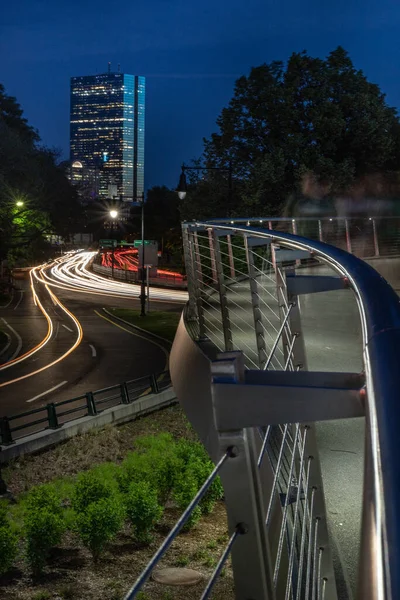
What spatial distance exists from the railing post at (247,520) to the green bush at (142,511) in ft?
20.9

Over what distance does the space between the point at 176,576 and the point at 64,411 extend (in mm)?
7682

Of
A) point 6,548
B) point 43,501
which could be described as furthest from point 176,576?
point 43,501

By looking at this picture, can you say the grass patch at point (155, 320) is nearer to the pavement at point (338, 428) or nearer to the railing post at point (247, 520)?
the pavement at point (338, 428)

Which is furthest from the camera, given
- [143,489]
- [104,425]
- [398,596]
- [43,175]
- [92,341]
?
[43,175]

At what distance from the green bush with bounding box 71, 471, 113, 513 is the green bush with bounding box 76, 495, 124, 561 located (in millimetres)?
394

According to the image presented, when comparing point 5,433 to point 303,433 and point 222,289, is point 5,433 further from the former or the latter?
point 303,433

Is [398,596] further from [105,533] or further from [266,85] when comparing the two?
[266,85]

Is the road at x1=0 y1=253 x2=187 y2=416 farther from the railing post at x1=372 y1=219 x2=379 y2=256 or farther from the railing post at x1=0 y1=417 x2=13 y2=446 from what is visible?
the railing post at x1=372 y1=219 x2=379 y2=256

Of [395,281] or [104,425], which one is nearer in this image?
[104,425]

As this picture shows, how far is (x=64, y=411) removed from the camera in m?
15.0

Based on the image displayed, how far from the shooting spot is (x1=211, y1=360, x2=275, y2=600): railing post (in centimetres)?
238

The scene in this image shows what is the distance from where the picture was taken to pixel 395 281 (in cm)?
2322

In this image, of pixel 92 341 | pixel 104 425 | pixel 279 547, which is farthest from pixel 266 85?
pixel 279 547

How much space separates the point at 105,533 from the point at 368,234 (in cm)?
1710
